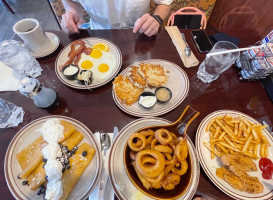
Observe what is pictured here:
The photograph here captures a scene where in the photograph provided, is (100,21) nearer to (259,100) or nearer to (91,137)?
(91,137)

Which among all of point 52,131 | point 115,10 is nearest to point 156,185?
point 52,131

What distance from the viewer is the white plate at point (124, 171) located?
1101 mm

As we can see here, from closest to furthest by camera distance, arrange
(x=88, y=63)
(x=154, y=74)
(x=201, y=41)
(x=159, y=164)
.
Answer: (x=159, y=164) < (x=154, y=74) < (x=88, y=63) < (x=201, y=41)

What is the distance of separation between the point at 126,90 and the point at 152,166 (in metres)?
0.78

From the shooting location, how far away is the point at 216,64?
1.60 metres

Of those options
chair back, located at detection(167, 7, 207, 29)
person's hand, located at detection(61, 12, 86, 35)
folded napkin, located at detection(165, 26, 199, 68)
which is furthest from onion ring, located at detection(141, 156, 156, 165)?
chair back, located at detection(167, 7, 207, 29)

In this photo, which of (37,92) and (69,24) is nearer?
(37,92)

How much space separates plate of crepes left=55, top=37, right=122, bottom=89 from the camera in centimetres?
163

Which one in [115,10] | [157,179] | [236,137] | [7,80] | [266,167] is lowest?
[266,167]

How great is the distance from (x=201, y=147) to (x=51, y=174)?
1101 mm

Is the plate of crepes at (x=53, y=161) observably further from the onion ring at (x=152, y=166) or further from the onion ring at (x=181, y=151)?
the onion ring at (x=181, y=151)

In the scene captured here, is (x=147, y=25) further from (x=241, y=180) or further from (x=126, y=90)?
(x=241, y=180)

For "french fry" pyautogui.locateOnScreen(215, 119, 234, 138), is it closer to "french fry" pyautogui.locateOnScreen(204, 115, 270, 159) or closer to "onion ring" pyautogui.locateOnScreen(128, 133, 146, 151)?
"french fry" pyautogui.locateOnScreen(204, 115, 270, 159)

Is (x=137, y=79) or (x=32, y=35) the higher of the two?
(x=32, y=35)
